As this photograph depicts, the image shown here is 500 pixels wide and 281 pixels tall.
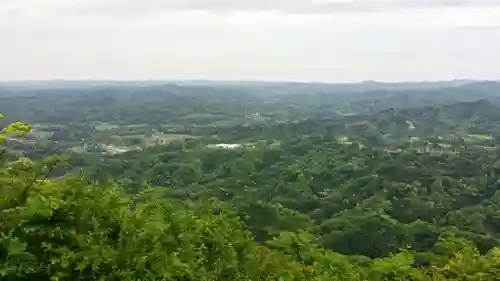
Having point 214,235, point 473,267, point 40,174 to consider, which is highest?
point 40,174

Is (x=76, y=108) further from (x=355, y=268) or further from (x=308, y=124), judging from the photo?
(x=355, y=268)

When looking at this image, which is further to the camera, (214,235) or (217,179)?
(217,179)

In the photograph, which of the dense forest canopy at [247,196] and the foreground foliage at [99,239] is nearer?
the foreground foliage at [99,239]

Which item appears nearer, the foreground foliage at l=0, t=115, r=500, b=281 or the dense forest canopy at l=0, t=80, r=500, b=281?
the foreground foliage at l=0, t=115, r=500, b=281

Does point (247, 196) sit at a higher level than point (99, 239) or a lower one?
lower

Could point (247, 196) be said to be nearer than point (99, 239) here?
No

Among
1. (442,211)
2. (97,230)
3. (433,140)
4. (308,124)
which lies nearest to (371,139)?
(433,140)

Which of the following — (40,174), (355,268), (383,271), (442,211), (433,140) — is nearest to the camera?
(40,174)

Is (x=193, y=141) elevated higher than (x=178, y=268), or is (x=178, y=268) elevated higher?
(x=178, y=268)
